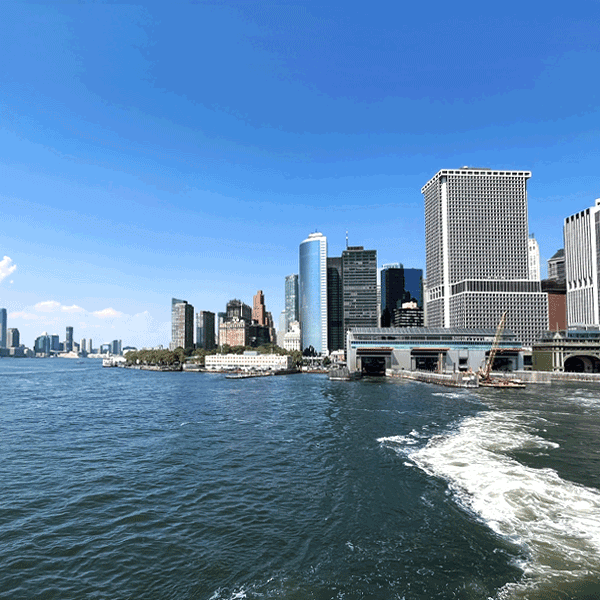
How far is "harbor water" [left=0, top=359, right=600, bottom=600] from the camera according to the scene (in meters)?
22.5

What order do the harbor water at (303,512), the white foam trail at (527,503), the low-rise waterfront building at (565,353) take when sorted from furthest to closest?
the low-rise waterfront building at (565,353)
the white foam trail at (527,503)
the harbor water at (303,512)

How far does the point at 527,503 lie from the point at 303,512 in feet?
62.9

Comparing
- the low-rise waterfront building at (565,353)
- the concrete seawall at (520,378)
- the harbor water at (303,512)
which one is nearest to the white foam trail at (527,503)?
the harbor water at (303,512)

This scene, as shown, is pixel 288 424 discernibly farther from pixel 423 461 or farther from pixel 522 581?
pixel 522 581

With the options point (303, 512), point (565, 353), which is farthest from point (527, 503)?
point (565, 353)

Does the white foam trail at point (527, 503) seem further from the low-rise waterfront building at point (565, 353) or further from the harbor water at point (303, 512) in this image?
the low-rise waterfront building at point (565, 353)

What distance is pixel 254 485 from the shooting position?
127 ft

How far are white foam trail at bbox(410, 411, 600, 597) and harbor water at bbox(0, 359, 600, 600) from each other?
5.7 inches

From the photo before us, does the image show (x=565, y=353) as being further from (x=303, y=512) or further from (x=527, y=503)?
(x=303, y=512)

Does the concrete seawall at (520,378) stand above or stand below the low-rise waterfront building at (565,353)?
below

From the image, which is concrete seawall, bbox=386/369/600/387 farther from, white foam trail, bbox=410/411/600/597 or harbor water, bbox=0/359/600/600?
white foam trail, bbox=410/411/600/597

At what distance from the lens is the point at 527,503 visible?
3319cm

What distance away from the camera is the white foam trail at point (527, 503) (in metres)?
23.4

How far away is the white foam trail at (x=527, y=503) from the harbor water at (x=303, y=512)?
0.47 feet
